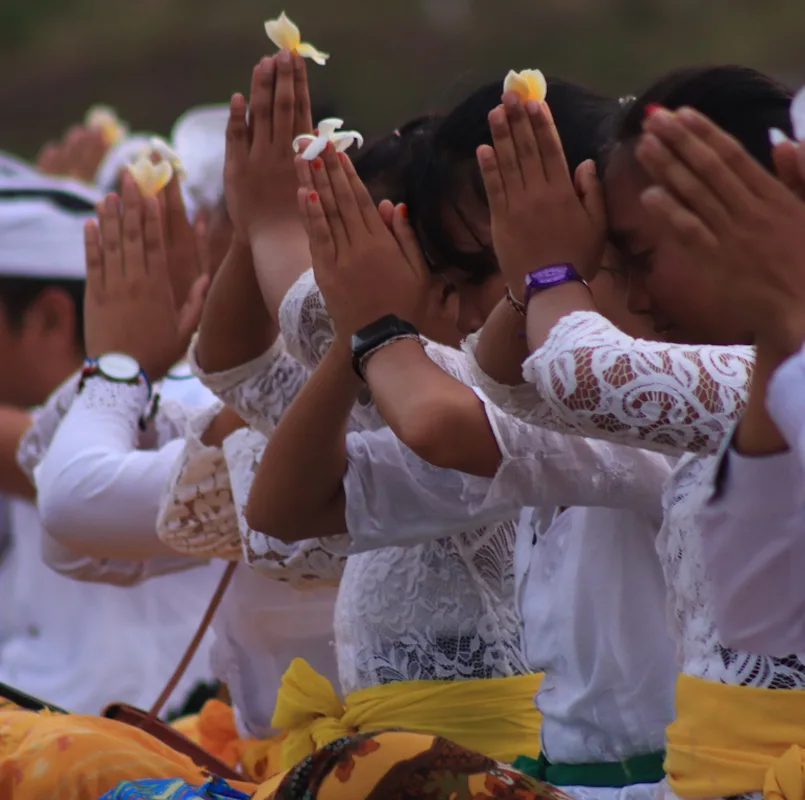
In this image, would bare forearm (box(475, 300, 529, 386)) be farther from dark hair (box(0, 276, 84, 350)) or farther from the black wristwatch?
dark hair (box(0, 276, 84, 350))

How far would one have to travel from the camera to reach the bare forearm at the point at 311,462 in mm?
1800

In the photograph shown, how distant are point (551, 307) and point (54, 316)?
2185 mm

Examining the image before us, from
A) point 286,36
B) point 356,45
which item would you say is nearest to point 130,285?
point 286,36

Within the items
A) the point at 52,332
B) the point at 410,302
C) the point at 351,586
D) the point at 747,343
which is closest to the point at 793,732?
the point at 747,343

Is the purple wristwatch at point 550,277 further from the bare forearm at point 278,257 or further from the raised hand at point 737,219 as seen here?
the bare forearm at point 278,257

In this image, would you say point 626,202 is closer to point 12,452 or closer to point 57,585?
point 12,452

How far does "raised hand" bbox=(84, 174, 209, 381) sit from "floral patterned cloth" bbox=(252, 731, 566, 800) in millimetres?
1231

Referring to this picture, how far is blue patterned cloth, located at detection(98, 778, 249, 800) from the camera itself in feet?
5.54

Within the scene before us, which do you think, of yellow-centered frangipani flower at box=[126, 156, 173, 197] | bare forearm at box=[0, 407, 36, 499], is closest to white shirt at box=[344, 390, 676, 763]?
yellow-centered frangipani flower at box=[126, 156, 173, 197]

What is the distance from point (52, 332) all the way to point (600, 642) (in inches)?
78.2

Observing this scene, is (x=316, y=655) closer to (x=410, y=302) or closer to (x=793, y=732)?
(x=410, y=302)

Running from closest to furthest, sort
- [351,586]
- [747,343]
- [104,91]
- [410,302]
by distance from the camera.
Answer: [747,343]
[410,302]
[351,586]
[104,91]

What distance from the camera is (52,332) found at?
11.4 feet

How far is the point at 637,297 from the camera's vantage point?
1.59 metres
